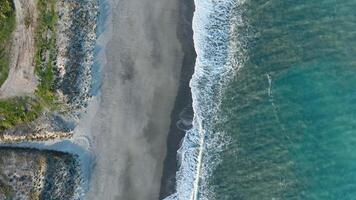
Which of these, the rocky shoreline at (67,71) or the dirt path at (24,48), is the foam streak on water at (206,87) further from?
the dirt path at (24,48)

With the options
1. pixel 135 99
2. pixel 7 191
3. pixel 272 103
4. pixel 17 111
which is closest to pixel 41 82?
pixel 17 111

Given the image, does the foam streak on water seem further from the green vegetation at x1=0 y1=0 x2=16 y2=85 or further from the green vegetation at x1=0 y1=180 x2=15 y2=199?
the green vegetation at x1=0 y1=0 x2=16 y2=85

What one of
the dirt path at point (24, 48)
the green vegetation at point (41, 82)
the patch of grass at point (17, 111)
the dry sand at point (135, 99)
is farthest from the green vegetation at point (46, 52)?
the dry sand at point (135, 99)

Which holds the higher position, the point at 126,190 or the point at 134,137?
the point at 134,137

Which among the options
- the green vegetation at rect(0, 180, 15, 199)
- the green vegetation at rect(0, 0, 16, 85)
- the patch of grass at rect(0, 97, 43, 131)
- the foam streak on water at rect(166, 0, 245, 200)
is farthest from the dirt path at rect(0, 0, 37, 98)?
the foam streak on water at rect(166, 0, 245, 200)

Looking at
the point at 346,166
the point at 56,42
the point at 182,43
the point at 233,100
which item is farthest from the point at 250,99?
the point at 56,42

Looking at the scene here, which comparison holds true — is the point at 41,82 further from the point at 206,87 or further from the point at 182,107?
the point at 206,87

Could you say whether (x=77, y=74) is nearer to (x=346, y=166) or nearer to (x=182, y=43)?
(x=182, y=43)
